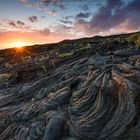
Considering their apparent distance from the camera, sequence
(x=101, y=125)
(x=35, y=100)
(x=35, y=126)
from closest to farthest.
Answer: (x=101, y=125) → (x=35, y=126) → (x=35, y=100)

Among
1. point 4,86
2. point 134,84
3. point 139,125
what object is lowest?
point 4,86

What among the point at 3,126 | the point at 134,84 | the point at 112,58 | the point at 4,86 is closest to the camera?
the point at 134,84

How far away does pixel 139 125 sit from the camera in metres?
14.9

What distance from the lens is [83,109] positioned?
1786 cm

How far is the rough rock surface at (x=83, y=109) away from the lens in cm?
1555

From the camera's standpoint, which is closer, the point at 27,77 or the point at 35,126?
the point at 35,126

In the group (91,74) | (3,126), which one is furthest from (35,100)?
(91,74)

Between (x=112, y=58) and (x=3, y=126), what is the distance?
38.5 ft

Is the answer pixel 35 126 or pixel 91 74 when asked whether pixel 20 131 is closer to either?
pixel 35 126

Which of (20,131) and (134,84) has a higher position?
(134,84)

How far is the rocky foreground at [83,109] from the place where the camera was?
1554 centimetres

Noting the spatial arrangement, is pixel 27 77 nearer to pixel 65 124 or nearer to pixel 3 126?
pixel 3 126

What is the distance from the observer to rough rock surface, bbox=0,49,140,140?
1555cm

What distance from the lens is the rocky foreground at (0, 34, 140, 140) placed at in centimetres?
1554
